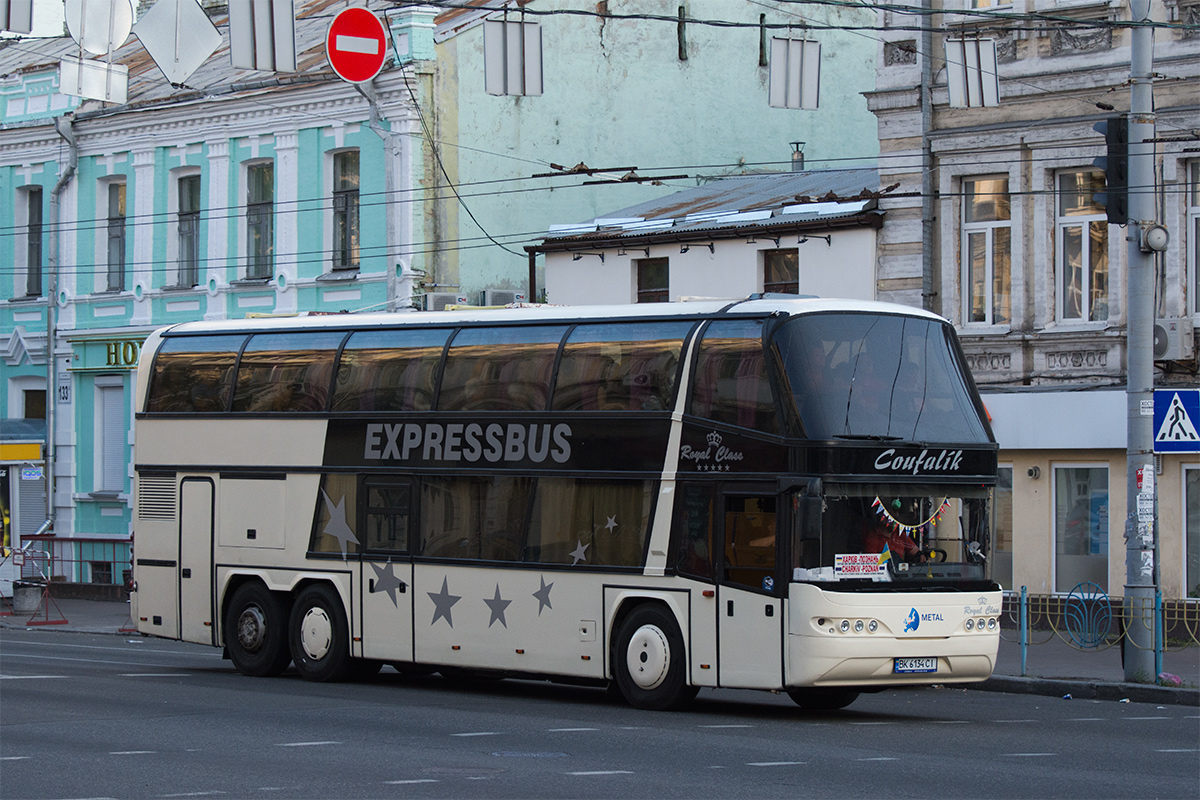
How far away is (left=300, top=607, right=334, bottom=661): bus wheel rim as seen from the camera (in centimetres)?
1866

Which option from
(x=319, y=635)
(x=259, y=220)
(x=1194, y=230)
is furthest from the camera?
(x=259, y=220)

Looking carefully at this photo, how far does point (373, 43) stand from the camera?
27953 mm

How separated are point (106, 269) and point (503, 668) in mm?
22652

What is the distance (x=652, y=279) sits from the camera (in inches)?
1180

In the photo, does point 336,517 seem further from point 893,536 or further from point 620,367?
point 893,536

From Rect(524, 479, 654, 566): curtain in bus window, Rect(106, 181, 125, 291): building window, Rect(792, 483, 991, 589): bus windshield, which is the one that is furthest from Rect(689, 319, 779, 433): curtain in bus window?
Rect(106, 181, 125, 291): building window

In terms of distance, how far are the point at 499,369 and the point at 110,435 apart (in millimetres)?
21782


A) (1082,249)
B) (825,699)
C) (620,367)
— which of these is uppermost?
(1082,249)

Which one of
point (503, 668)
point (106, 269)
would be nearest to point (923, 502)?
point (503, 668)

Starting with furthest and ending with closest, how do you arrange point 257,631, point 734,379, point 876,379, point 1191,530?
point 1191,530
point 257,631
point 734,379
point 876,379

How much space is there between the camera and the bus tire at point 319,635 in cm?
1859

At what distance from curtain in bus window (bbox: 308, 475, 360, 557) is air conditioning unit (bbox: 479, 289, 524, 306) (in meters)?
14.3

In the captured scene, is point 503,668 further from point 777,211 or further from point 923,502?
point 777,211

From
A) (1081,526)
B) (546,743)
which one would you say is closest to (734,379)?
(546,743)
